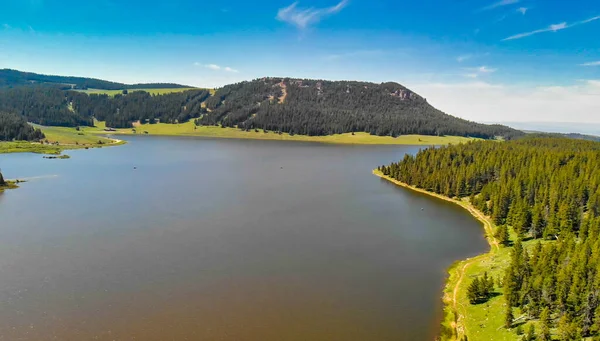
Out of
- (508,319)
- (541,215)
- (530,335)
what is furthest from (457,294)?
(541,215)

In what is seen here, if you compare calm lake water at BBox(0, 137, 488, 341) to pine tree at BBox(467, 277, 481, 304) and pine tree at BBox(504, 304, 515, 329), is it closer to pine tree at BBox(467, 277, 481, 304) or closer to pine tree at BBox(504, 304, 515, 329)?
pine tree at BBox(467, 277, 481, 304)

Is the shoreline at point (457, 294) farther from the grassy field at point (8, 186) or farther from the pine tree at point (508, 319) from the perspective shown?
the grassy field at point (8, 186)

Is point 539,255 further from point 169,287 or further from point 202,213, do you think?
point 202,213

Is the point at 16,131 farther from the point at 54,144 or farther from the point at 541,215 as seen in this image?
the point at 541,215

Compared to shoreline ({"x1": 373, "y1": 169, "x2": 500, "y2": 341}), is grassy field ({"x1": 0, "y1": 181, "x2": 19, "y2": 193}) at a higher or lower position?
higher

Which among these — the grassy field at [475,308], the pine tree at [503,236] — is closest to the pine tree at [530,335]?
the grassy field at [475,308]

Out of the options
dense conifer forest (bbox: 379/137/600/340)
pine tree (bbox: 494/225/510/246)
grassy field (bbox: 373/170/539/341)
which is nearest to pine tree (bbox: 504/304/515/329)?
dense conifer forest (bbox: 379/137/600/340)
